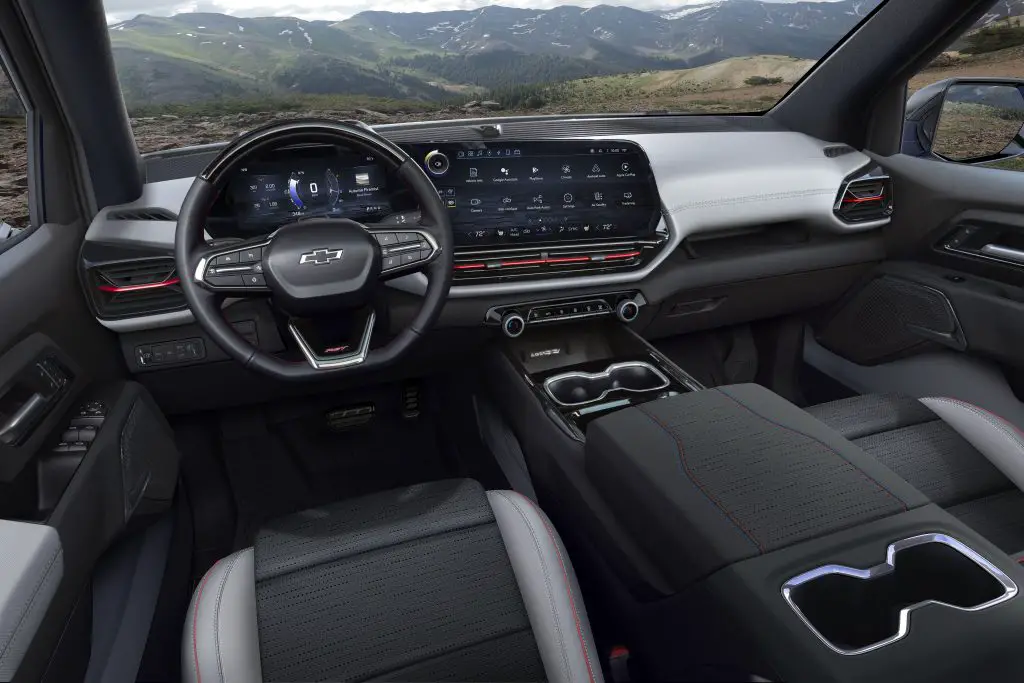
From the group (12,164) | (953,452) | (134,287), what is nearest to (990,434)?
(953,452)

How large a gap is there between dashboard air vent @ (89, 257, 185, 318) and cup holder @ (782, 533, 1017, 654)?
1.58 metres

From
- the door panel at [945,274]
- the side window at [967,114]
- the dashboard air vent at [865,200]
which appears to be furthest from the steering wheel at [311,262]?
the side window at [967,114]

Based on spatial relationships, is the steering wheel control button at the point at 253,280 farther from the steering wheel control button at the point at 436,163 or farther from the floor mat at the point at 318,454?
the floor mat at the point at 318,454

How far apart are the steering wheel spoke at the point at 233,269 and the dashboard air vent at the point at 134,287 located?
0.36m

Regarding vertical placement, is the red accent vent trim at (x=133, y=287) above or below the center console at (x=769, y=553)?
above

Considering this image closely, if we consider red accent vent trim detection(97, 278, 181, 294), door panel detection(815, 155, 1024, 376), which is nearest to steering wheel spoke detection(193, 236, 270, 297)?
red accent vent trim detection(97, 278, 181, 294)

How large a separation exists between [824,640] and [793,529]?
194mm

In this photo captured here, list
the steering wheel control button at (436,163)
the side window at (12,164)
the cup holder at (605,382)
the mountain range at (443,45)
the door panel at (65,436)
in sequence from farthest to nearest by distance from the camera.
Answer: the steering wheel control button at (436,163) < the cup holder at (605,382) < the mountain range at (443,45) < the side window at (12,164) < the door panel at (65,436)

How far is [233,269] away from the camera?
1.48m

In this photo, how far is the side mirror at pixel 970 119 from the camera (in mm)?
2418

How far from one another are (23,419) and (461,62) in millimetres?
1373

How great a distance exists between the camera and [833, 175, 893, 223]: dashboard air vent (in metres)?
2.38

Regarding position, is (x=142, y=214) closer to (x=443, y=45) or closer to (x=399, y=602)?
(x=443, y=45)

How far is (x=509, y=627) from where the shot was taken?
1.21m
